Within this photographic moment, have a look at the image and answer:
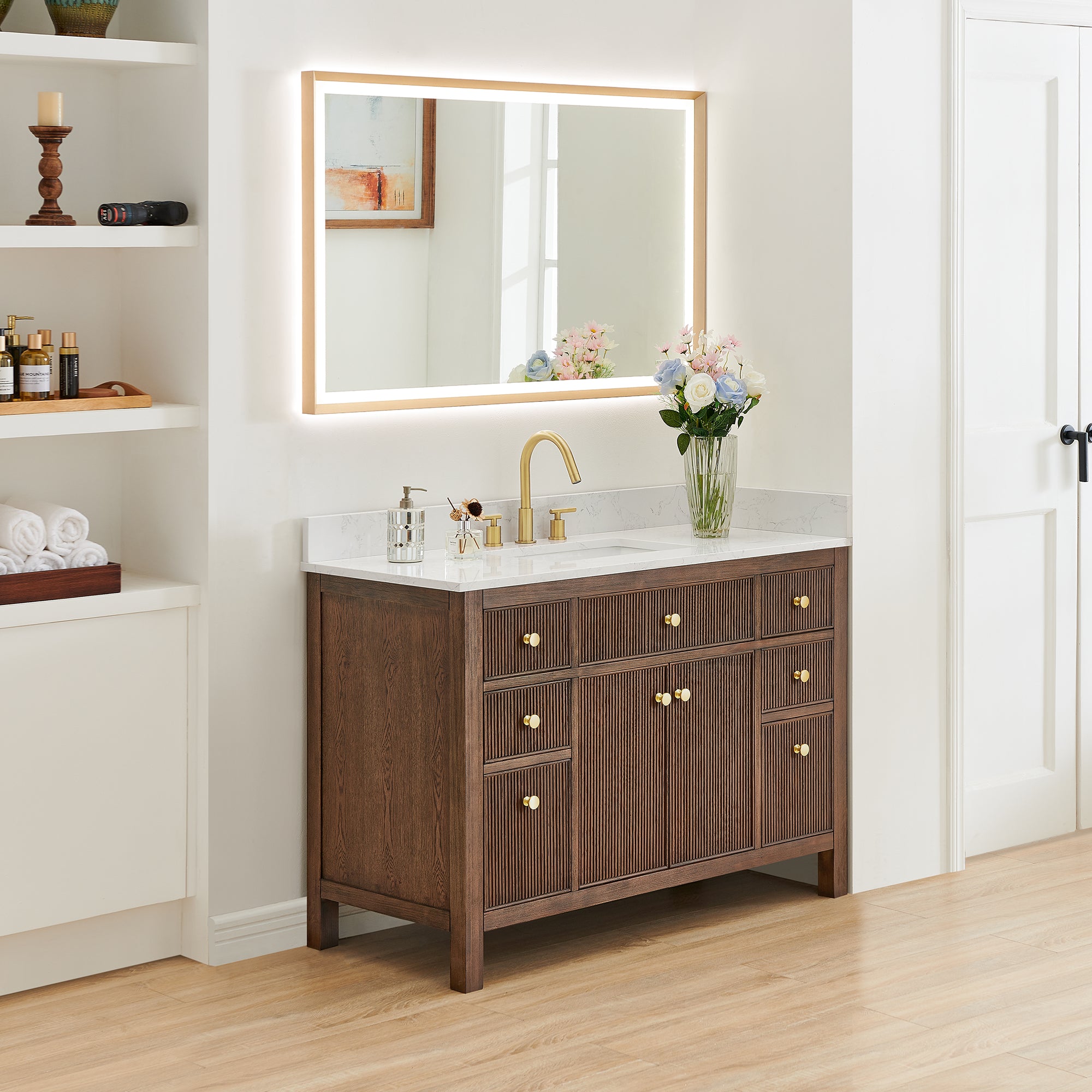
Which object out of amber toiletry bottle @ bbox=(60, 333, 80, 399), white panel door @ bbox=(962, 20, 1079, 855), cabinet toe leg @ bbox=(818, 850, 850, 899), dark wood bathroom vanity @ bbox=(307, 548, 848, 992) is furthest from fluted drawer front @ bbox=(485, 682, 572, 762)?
white panel door @ bbox=(962, 20, 1079, 855)

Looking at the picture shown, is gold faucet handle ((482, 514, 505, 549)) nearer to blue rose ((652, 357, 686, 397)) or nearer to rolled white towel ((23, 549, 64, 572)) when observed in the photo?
blue rose ((652, 357, 686, 397))

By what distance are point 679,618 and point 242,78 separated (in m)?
1.46

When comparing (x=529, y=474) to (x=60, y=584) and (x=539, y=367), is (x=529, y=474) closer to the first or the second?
(x=539, y=367)

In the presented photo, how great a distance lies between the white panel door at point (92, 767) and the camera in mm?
3273

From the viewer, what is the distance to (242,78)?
3443 millimetres

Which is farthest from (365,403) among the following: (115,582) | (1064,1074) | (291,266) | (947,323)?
(1064,1074)

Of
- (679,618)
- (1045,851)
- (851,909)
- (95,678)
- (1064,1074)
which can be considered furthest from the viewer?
(1045,851)

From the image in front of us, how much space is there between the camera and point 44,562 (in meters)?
3.30

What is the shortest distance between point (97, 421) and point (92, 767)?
695 millimetres

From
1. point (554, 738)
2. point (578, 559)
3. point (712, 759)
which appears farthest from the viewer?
point (578, 559)

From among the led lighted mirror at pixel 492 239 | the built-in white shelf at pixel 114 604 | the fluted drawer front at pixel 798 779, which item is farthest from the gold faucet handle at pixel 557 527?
the built-in white shelf at pixel 114 604

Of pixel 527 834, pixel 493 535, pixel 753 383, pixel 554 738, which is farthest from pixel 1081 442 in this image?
pixel 527 834

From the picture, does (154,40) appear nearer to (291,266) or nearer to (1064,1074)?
(291,266)

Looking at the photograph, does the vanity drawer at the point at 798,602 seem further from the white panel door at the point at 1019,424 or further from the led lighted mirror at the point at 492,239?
the led lighted mirror at the point at 492,239
